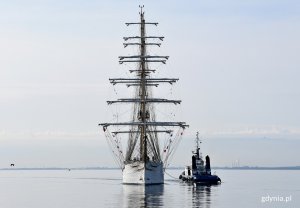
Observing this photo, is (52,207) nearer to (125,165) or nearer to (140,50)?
(125,165)

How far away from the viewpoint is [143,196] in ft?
384

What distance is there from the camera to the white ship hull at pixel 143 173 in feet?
479

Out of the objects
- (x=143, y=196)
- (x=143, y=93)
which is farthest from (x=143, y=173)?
(x=143, y=196)

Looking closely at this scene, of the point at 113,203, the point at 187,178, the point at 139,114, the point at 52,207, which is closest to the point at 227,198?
the point at 113,203

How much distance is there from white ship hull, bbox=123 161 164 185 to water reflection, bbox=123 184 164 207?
65.2 inches

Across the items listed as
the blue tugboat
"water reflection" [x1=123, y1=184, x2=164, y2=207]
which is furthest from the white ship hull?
the blue tugboat

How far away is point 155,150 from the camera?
154m

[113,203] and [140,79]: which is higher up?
[140,79]

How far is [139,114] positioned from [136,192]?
29795 millimetres

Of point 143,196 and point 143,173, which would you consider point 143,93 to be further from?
point 143,196

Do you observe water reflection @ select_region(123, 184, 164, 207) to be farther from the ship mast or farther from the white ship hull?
the ship mast

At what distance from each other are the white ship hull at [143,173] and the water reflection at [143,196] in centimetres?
166

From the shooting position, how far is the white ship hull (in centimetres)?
14604

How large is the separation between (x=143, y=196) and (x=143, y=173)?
29.4m
